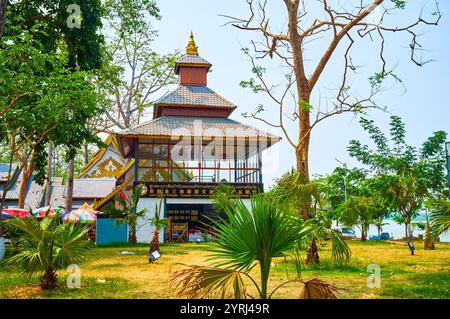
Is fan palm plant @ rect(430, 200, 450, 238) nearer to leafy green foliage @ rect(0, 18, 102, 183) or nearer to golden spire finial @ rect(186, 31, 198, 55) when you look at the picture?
leafy green foliage @ rect(0, 18, 102, 183)

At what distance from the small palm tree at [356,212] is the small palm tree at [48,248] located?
1699 centimetres

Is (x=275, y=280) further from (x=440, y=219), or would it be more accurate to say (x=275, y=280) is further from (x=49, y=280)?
(x=49, y=280)

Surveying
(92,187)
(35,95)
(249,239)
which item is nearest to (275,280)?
(249,239)

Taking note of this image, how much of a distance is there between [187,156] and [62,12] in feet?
32.4

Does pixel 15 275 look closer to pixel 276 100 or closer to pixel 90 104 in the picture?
pixel 90 104

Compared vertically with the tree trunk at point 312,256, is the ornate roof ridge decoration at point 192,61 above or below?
above

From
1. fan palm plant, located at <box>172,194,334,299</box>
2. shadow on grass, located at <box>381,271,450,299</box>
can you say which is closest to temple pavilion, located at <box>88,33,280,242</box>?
shadow on grass, located at <box>381,271,450,299</box>

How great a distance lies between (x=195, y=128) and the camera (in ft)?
67.8

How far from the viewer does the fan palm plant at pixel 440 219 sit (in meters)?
6.61

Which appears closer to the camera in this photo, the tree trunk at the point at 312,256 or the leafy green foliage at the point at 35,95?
the tree trunk at the point at 312,256

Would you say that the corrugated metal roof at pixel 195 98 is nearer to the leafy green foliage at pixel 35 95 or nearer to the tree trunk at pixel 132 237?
the tree trunk at pixel 132 237

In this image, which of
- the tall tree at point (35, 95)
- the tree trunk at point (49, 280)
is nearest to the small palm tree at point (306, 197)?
the tree trunk at point (49, 280)

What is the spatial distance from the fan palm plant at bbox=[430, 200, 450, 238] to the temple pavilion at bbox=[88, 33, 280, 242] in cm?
1151

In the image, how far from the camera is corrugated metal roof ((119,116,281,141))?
19.6 meters
